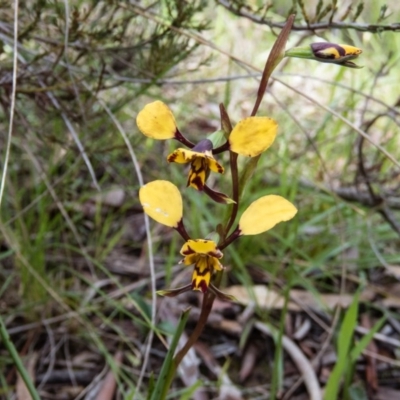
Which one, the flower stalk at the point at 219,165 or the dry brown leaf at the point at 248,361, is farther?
the dry brown leaf at the point at 248,361

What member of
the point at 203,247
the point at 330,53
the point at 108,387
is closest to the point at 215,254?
the point at 203,247

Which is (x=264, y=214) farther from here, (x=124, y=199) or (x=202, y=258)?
(x=124, y=199)

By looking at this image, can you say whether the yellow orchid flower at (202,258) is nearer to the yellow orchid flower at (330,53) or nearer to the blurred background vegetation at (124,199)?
the yellow orchid flower at (330,53)

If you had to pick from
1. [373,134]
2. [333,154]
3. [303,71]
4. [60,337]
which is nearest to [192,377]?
[60,337]

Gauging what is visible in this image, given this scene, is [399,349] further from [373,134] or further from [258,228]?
[373,134]

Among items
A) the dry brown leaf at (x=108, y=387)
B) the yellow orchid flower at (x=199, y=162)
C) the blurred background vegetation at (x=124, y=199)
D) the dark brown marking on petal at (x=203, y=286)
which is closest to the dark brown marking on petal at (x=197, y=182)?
the yellow orchid flower at (x=199, y=162)

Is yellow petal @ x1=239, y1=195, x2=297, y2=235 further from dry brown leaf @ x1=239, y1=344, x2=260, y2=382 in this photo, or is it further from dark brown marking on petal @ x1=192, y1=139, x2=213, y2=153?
dry brown leaf @ x1=239, y1=344, x2=260, y2=382

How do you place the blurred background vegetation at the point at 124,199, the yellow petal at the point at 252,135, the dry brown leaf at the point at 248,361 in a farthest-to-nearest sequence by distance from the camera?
the dry brown leaf at the point at 248,361, the blurred background vegetation at the point at 124,199, the yellow petal at the point at 252,135
